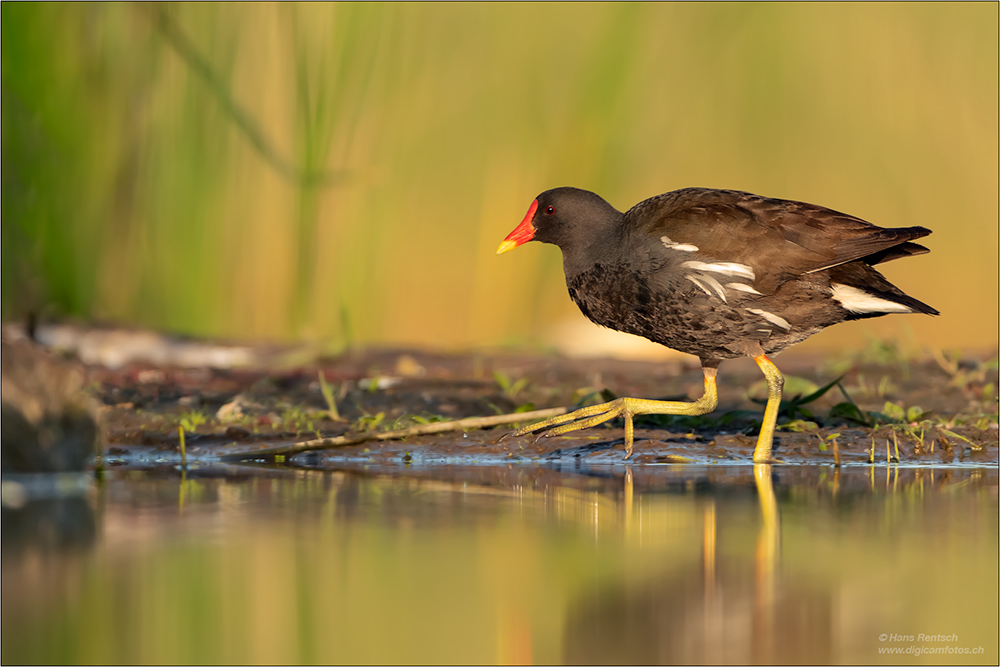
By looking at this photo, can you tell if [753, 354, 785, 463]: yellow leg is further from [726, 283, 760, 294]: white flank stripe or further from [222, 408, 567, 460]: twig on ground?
[222, 408, 567, 460]: twig on ground

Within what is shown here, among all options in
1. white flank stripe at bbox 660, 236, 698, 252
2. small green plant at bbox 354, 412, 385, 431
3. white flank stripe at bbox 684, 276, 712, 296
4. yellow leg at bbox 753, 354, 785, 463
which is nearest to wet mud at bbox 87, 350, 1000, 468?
small green plant at bbox 354, 412, 385, 431

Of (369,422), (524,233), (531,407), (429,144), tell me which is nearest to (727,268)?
(531,407)

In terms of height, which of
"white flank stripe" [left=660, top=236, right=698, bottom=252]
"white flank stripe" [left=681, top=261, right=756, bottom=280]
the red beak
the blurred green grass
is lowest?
"white flank stripe" [left=681, top=261, right=756, bottom=280]

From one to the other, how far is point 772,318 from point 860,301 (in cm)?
39

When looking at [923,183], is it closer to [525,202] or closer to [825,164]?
[825,164]

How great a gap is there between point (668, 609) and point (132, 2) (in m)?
5.76

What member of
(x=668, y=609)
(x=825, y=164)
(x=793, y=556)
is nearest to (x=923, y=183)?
(x=825, y=164)

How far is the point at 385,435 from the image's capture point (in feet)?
15.8

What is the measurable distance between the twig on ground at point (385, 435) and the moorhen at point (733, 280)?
0.09 meters

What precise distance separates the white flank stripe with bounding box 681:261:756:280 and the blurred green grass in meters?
2.67

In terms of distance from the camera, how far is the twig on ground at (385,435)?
476 centimetres

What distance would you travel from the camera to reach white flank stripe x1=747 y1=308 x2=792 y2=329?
197 inches

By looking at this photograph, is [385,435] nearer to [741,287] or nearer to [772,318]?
[741,287]

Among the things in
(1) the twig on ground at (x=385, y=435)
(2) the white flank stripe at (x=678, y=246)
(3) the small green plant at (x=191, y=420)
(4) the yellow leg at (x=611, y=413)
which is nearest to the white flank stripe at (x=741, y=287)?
(2) the white flank stripe at (x=678, y=246)
